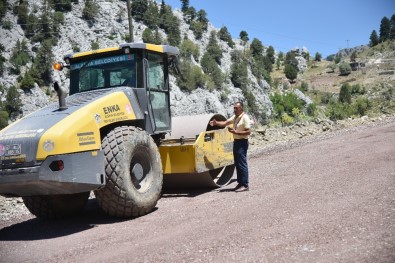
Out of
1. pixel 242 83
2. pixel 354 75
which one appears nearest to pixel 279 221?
pixel 242 83

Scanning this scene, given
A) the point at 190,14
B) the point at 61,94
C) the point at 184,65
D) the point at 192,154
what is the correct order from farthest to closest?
the point at 190,14, the point at 184,65, the point at 192,154, the point at 61,94

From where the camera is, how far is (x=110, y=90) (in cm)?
658

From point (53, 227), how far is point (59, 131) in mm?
1733

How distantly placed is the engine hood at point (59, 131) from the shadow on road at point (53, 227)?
112 cm

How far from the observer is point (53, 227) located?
6090 millimetres

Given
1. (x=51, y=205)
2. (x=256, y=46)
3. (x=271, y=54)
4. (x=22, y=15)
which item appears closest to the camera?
(x=51, y=205)

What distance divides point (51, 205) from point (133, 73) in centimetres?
252

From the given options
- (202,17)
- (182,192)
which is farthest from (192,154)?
(202,17)

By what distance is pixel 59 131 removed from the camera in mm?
5195

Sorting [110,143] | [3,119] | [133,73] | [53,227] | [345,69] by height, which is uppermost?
[345,69]

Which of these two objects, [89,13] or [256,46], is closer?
[89,13]

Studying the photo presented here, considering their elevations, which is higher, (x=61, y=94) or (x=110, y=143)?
(x=61, y=94)

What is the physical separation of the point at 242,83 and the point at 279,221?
7558 cm

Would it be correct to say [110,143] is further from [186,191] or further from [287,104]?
[287,104]
